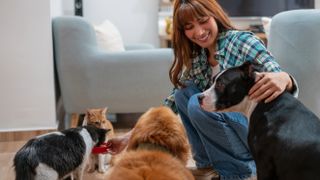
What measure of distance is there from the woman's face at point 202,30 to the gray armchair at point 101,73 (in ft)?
4.35

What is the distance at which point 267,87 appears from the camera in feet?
5.06

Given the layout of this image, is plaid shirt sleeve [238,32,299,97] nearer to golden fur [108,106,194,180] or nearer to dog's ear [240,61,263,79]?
dog's ear [240,61,263,79]

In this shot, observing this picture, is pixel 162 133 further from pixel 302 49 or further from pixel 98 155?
pixel 302 49

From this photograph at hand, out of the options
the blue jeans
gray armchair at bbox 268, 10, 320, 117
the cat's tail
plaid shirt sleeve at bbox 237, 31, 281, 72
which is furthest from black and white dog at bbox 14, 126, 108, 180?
gray armchair at bbox 268, 10, 320, 117

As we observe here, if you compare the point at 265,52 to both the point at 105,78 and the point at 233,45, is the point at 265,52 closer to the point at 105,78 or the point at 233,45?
the point at 233,45

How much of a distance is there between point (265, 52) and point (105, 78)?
172cm

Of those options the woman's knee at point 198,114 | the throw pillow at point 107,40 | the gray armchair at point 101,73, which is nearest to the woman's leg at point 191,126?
the woman's knee at point 198,114

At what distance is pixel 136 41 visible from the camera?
5.32m

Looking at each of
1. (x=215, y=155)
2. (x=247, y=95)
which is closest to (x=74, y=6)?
(x=215, y=155)

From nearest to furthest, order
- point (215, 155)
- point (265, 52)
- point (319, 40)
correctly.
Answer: point (265, 52) < point (215, 155) < point (319, 40)

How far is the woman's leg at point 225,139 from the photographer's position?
6.66ft

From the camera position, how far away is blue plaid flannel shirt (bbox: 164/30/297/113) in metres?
1.79

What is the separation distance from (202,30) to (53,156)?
82cm

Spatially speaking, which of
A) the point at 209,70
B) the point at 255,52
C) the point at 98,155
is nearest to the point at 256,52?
the point at 255,52
